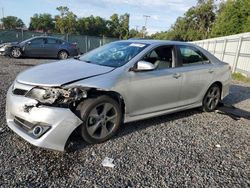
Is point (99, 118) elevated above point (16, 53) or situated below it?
above

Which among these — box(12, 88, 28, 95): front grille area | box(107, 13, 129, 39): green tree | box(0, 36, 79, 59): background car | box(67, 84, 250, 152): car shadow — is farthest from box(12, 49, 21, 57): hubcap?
box(107, 13, 129, 39): green tree

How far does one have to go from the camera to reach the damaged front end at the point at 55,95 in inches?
136

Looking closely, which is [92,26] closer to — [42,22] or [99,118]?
[42,22]

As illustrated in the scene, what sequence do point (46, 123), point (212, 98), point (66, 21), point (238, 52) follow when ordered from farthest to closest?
point (66, 21) → point (238, 52) → point (212, 98) → point (46, 123)

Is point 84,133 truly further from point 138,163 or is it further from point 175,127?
point 175,127

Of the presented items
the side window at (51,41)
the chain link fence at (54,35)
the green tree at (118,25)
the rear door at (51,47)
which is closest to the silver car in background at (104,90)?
the rear door at (51,47)

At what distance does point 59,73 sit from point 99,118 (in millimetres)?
870

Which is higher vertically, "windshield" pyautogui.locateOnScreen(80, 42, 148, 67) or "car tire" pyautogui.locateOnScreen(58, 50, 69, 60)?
"windshield" pyautogui.locateOnScreen(80, 42, 148, 67)

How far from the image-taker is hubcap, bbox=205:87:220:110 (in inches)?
231

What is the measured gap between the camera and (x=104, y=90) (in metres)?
3.80

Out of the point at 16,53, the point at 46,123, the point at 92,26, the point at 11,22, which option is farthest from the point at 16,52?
the point at 11,22

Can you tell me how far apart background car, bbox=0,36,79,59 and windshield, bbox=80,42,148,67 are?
38.7 feet

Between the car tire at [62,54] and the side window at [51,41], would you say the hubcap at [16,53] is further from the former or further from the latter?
the car tire at [62,54]

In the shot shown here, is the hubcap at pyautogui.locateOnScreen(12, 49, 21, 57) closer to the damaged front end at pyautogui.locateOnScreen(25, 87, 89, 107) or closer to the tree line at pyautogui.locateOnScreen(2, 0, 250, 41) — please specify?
the damaged front end at pyautogui.locateOnScreen(25, 87, 89, 107)
